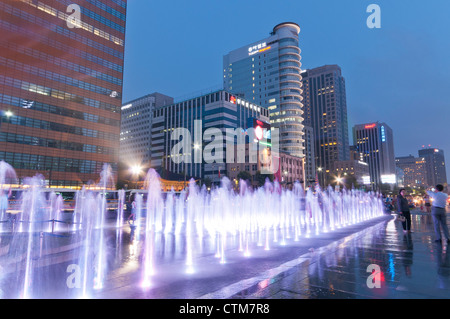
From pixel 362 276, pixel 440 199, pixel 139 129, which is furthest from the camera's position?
pixel 139 129

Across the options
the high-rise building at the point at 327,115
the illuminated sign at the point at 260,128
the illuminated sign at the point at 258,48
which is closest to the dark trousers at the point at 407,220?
the illuminated sign at the point at 260,128

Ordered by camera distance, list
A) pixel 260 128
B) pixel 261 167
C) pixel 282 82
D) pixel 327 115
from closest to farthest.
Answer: pixel 260 128
pixel 261 167
pixel 282 82
pixel 327 115

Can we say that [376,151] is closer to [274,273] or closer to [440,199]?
[440,199]

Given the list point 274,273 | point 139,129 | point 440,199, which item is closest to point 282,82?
point 139,129

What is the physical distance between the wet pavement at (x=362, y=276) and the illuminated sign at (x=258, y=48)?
12285cm

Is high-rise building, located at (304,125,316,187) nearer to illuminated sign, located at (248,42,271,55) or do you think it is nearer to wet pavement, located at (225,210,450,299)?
illuminated sign, located at (248,42,271,55)

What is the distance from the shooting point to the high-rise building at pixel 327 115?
166 metres

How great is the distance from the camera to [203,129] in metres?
101

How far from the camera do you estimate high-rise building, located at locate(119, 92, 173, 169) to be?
444ft

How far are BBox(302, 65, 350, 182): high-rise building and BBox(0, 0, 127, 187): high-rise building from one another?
445ft

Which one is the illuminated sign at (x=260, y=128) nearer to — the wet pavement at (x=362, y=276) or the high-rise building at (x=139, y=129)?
the high-rise building at (x=139, y=129)

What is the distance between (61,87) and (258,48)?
93.3 metres

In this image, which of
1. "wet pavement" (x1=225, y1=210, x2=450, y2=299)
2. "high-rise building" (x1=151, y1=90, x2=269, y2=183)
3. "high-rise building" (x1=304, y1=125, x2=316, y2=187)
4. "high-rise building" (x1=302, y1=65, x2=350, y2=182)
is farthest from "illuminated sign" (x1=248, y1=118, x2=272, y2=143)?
"high-rise building" (x1=302, y1=65, x2=350, y2=182)

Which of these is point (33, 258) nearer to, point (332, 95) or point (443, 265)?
point (443, 265)
